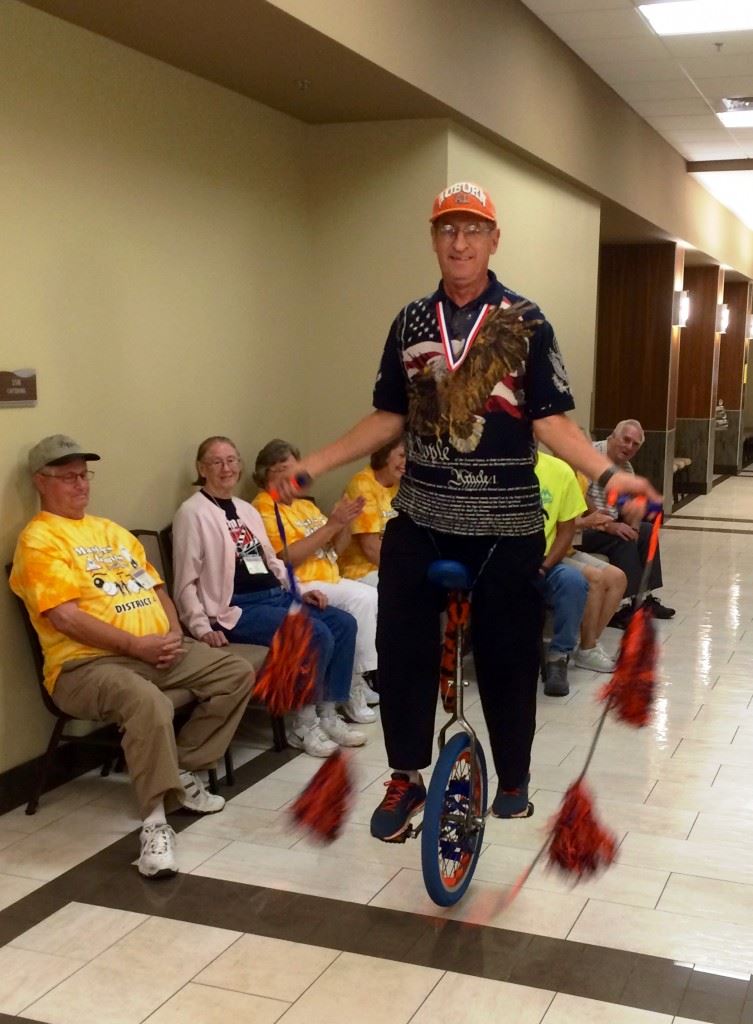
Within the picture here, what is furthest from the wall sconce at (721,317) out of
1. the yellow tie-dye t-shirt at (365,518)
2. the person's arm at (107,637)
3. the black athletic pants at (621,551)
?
the person's arm at (107,637)

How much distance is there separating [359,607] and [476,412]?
2.22 meters

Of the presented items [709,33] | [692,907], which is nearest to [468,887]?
[692,907]

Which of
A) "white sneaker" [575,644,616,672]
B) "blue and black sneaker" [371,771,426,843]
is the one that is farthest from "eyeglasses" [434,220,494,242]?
"white sneaker" [575,644,616,672]

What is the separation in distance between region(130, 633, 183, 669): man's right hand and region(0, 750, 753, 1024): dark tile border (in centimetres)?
61

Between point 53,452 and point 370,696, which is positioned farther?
point 370,696

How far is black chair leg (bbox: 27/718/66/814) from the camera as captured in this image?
3.84m

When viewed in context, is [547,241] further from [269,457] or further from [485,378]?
[485,378]

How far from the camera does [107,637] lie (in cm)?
374

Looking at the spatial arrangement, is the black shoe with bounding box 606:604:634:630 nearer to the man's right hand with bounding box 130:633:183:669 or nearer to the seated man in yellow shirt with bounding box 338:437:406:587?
the seated man in yellow shirt with bounding box 338:437:406:587

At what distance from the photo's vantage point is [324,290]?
602cm

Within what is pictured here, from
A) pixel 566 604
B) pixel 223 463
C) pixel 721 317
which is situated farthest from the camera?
pixel 721 317

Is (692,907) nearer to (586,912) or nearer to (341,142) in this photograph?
(586,912)

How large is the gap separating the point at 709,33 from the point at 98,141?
13.9 feet

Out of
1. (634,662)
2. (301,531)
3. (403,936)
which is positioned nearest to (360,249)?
(301,531)
